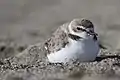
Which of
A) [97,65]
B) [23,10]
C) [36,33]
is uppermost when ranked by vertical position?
[23,10]

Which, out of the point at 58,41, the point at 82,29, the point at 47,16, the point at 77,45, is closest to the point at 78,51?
the point at 77,45

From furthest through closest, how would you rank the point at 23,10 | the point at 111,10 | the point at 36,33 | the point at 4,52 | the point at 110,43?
the point at 23,10
the point at 111,10
the point at 36,33
the point at 110,43
the point at 4,52

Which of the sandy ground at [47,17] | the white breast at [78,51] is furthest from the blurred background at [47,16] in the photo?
the white breast at [78,51]

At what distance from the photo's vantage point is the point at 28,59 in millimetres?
11766

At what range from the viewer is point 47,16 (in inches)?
923

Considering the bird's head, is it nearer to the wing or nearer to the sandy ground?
the wing

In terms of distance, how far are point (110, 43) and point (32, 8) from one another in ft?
27.0

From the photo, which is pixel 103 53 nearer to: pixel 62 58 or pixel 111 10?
pixel 62 58

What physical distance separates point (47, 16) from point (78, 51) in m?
14.3

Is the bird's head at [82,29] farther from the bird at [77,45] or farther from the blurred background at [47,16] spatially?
the blurred background at [47,16]

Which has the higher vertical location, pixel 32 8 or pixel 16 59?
pixel 32 8

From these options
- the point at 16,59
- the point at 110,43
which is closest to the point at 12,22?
the point at 110,43

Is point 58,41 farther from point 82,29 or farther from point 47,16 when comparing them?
point 47,16

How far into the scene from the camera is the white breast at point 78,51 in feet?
30.3
